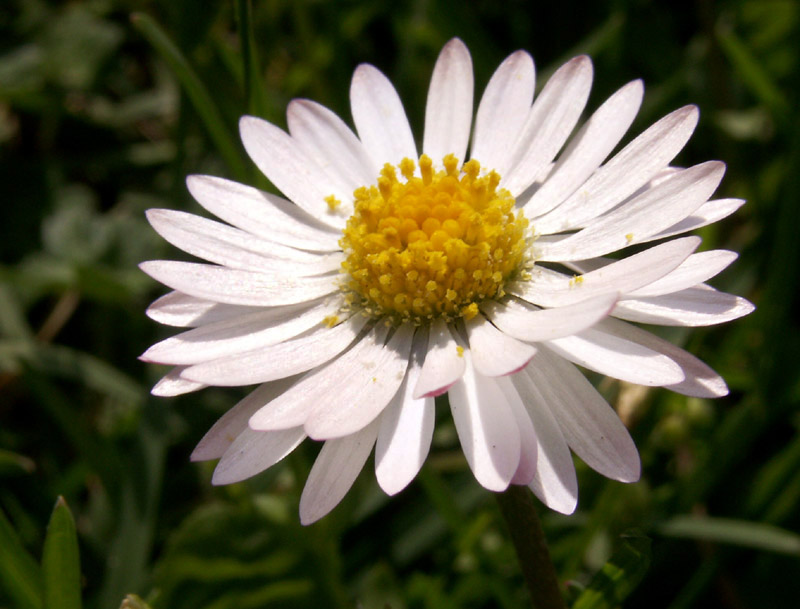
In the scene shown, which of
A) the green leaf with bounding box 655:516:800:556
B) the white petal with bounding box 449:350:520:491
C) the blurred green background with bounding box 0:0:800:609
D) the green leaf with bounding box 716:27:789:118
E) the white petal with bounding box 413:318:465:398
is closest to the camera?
the white petal with bounding box 449:350:520:491

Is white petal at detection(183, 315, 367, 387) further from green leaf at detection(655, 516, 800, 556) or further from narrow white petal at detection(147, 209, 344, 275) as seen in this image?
green leaf at detection(655, 516, 800, 556)

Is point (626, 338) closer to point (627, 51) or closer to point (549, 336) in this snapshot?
point (549, 336)

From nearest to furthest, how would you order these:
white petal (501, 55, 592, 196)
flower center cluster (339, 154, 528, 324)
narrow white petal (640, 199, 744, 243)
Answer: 1. narrow white petal (640, 199, 744, 243)
2. flower center cluster (339, 154, 528, 324)
3. white petal (501, 55, 592, 196)

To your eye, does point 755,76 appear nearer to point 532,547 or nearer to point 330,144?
point 330,144

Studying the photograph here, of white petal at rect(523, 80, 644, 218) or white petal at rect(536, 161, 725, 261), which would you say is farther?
white petal at rect(523, 80, 644, 218)

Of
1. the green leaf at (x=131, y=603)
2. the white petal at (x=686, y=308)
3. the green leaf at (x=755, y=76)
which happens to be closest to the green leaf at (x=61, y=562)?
the green leaf at (x=131, y=603)

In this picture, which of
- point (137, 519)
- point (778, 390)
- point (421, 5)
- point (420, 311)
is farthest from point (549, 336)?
point (421, 5)

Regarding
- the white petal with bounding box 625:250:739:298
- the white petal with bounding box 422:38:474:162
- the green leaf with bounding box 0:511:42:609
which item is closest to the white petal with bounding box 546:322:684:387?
the white petal with bounding box 625:250:739:298
